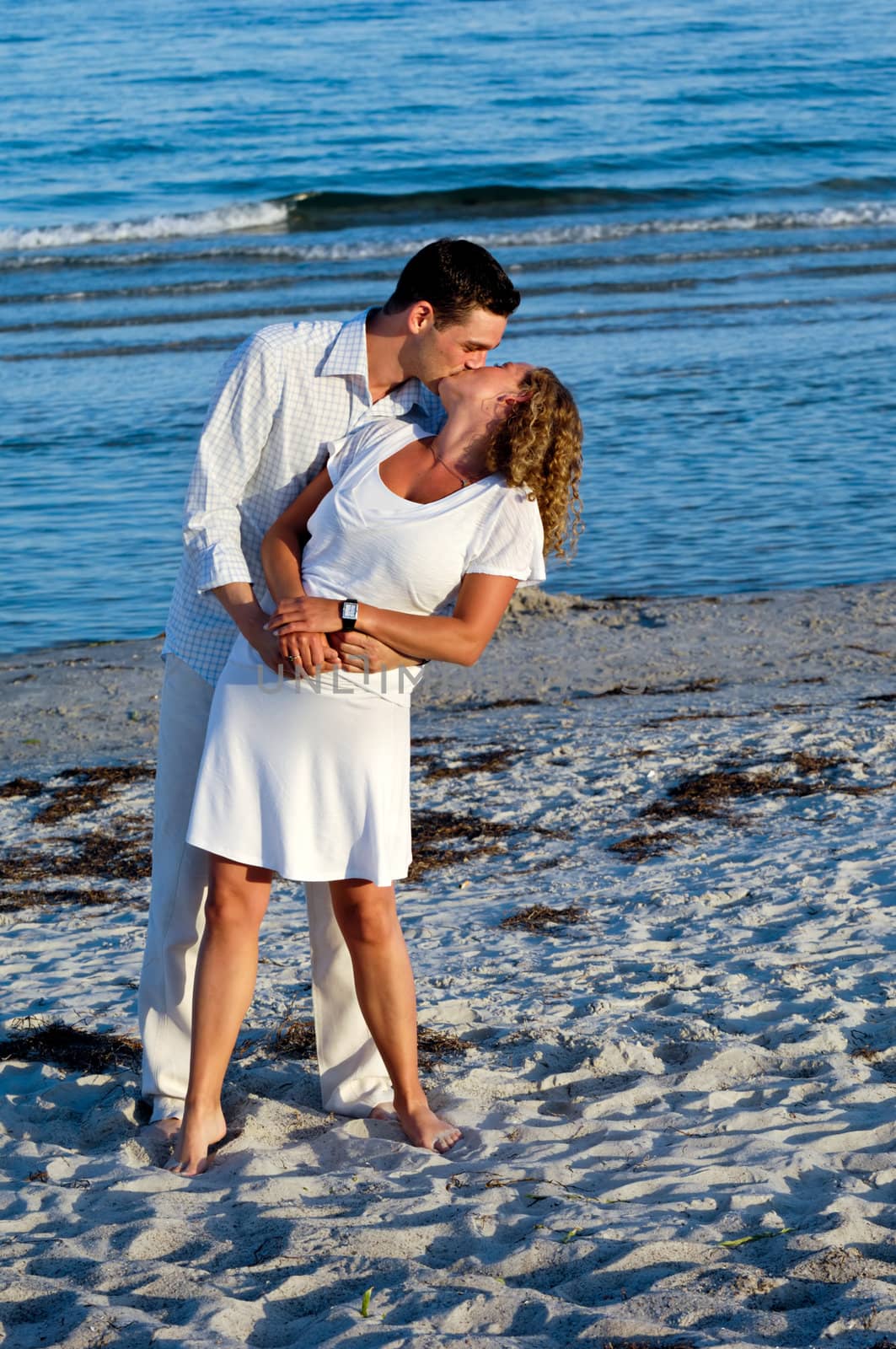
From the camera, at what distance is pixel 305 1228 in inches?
110

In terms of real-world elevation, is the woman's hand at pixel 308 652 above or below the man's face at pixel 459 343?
below

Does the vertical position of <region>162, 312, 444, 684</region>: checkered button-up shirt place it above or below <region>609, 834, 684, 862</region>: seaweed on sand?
above

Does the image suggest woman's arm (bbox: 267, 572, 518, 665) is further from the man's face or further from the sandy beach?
the sandy beach

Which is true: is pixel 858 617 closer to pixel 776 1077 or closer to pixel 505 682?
pixel 505 682

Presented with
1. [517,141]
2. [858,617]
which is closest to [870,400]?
[858,617]

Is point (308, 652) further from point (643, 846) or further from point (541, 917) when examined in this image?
point (643, 846)

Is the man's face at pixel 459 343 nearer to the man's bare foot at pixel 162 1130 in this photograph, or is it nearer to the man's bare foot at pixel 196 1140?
the man's bare foot at pixel 196 1140

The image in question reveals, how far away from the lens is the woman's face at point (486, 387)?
3.00 metres

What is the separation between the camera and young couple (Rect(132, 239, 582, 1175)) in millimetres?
2982

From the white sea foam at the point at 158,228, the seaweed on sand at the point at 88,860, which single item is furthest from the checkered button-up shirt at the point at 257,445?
the white sea foam at the point at 158,228

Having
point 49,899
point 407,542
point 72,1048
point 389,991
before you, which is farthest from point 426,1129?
point 49,899

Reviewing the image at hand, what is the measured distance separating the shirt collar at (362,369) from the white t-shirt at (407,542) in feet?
0.78

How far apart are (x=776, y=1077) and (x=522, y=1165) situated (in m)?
0.77

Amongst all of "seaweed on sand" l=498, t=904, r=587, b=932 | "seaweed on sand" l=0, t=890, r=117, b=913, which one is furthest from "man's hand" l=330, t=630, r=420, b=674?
"seaweed on sand" l=0, t=890, r=117, b=913
